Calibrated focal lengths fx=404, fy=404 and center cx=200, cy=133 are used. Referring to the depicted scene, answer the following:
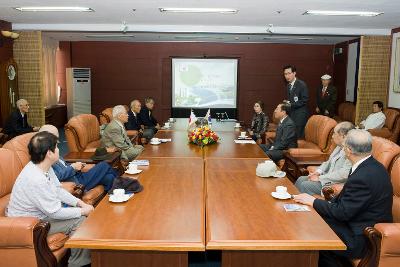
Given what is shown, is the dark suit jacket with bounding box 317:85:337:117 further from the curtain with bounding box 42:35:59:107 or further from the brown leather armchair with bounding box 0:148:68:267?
the brown leather armchair with bounding box 0:148:68:267

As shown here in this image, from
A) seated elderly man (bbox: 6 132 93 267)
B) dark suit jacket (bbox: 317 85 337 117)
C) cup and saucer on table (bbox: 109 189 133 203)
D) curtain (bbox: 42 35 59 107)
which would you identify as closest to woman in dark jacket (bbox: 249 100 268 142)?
dark suit jacket (bbox: 317 85 337 117)

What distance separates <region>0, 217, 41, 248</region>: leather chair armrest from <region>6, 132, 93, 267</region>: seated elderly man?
0.81ft

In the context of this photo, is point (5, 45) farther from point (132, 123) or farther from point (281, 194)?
point (281, 194)

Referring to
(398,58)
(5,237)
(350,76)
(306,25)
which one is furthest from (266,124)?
(5,237)

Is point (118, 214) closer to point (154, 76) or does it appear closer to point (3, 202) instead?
point (3, 202)

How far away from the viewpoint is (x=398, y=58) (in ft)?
27.1

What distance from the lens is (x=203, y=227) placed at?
7.58 feet

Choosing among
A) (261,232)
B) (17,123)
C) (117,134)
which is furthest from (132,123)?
(261,232)

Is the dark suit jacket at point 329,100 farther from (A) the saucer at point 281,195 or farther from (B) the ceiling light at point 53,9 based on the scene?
(A) the saucer at point 281,195

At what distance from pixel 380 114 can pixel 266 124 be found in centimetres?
230

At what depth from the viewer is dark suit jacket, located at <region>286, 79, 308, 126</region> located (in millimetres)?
6570

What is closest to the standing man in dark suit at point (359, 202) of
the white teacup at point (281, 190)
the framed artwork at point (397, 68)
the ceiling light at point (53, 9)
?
the white teacup at point (281, 190)

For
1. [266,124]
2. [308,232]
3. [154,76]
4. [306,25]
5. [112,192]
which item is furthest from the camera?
[154,76]

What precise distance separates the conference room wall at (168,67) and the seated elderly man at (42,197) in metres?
8.92
